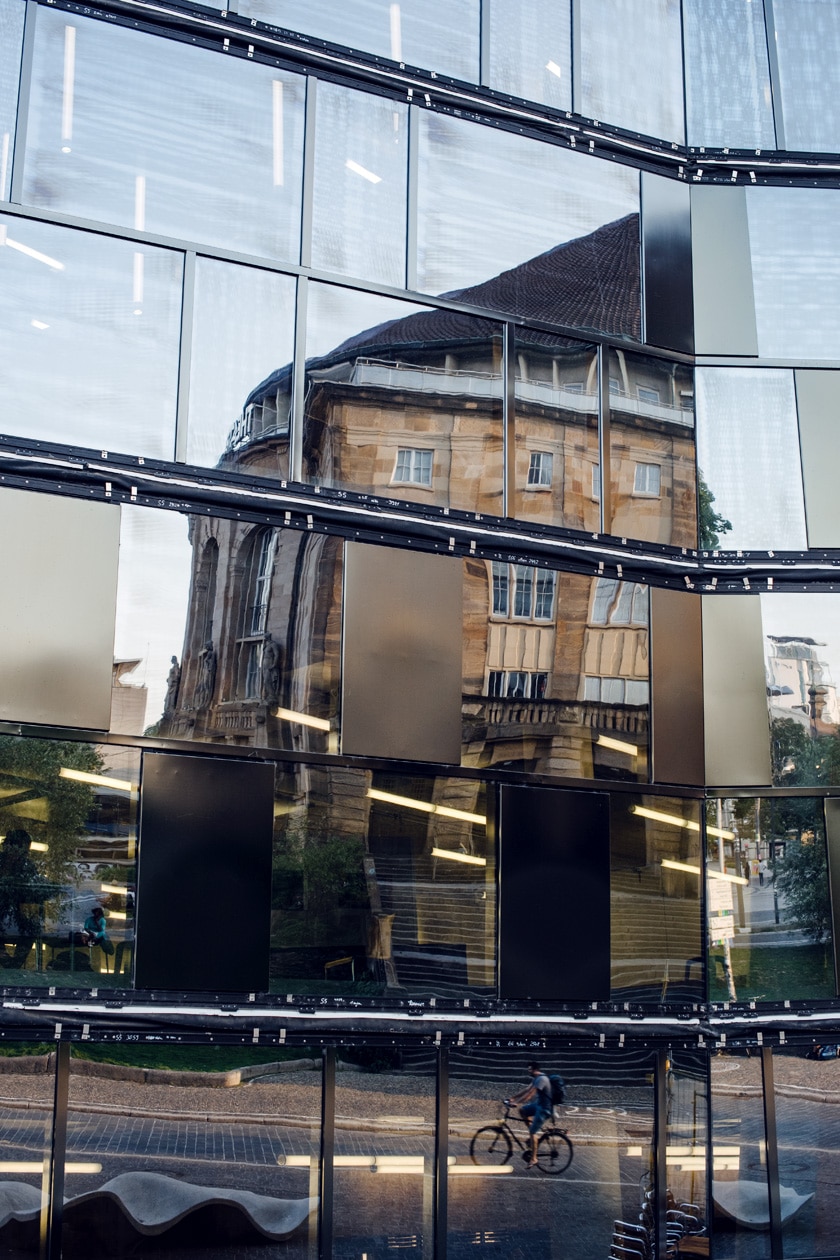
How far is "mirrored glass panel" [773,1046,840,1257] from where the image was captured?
51.3 feet

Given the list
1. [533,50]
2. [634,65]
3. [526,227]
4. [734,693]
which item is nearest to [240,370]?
[526,227]

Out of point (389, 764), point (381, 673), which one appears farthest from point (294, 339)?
point (389, 764)

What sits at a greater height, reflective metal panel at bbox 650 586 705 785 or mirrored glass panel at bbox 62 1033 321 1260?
reflective metal panel at bbox 650 586 705 785

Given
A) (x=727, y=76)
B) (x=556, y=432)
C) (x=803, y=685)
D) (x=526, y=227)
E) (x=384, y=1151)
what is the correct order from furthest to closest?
(x=727, y=76)
(x=803, y=685)
(x=526, y=227)
(x=556, y=432)
(x=384, y=1151)

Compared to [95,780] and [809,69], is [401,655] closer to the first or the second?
[95,780]

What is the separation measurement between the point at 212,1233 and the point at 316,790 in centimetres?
418

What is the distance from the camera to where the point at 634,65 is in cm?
1780

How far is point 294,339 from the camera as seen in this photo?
14.9 meters

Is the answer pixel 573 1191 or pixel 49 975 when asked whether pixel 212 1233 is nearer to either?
pixel 49 975

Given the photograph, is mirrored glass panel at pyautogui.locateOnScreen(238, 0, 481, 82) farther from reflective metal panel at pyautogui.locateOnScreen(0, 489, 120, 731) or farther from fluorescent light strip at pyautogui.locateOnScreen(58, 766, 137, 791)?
fluorescent light strip at pyautogui.locateOnScreen(58, 766, 137, 791)

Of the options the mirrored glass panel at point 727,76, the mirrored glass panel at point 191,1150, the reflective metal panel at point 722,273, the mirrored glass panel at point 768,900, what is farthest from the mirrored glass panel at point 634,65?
the mirrored glass panel at point 191,1150

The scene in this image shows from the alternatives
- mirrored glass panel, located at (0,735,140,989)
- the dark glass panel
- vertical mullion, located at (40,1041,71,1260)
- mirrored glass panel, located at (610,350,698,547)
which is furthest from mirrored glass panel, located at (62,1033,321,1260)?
mirrored glass panel, located at (610,350,698,547)

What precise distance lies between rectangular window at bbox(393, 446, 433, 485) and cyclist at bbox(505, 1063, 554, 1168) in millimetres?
6259

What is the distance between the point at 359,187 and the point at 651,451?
4.55 m
